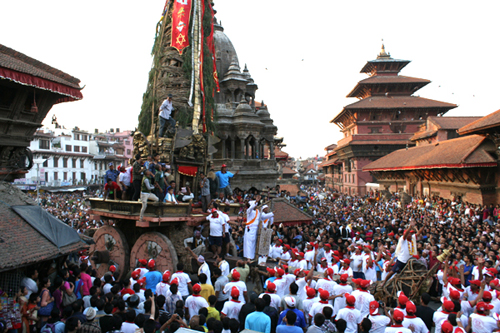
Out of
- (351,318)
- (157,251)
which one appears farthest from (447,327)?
(157,251)

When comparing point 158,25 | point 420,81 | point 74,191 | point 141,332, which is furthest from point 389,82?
point 74,191

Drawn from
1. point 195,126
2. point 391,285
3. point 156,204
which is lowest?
point 391,285

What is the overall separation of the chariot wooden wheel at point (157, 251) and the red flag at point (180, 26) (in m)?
7.95

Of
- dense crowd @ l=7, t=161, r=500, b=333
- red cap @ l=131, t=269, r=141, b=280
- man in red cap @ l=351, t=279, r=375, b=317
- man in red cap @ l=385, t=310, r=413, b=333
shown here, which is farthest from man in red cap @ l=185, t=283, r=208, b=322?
man in red cap @ l=385, t=310, r=413, b=333

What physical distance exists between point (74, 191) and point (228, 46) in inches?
1339

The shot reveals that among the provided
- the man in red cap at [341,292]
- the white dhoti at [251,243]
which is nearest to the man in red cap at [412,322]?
the man in red cap at [341,292]

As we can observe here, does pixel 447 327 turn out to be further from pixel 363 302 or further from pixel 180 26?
pixel 180 26

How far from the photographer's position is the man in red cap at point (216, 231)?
30.5 feet

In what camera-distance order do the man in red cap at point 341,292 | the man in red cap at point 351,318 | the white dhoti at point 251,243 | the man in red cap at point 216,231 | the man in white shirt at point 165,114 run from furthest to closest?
1. the man in white shirt at point 165,114
2. the white dhoti at point 251,243
3. the man in red cap at point 216,231
4. the man in red cap at point 341,292
5. the man in red cap at point 351,318

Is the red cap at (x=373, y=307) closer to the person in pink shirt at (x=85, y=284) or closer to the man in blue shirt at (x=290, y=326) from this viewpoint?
the man in blue shirt at (x=290, y=326)

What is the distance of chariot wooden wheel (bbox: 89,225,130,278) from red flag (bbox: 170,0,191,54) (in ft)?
25.2

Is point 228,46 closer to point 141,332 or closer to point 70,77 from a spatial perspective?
point 70,77

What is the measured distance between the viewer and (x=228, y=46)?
3472 cm

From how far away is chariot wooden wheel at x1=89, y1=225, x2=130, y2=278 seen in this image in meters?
9.13
